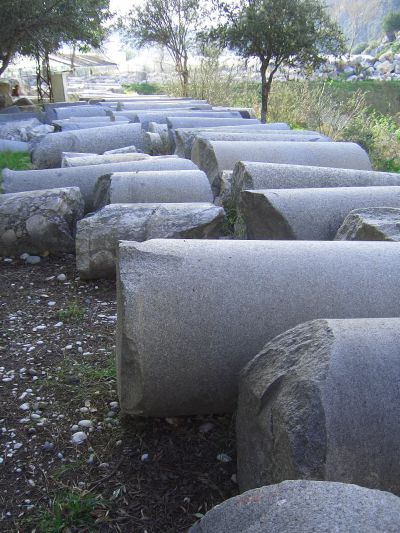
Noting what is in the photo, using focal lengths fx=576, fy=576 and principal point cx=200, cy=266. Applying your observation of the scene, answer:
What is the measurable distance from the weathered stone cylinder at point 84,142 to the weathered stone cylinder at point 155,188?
273 cm

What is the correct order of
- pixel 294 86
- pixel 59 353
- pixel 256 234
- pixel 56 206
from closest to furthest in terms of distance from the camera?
pixel 59 353 → pixel 256 234 → pixel 56 206 → pixel 294 86

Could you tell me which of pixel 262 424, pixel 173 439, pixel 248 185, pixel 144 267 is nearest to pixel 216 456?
pixel 173 439

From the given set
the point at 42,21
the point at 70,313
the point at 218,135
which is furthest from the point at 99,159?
the point at 42,21

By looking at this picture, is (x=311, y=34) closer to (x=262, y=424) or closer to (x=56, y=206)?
(x=56, y=206)

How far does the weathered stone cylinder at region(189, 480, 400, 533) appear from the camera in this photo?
42.5 inches

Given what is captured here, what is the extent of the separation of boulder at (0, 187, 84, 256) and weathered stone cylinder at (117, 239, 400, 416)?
96.2 inches

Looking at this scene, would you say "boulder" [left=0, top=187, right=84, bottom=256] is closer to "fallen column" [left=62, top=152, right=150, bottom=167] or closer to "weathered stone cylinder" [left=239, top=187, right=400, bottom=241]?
"fallen column" [left=62, top=152, right=150, bottom=167]

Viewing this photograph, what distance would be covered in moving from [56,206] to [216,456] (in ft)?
9.58

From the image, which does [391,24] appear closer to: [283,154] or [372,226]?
[283,154]

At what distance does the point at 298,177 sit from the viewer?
4398 mm

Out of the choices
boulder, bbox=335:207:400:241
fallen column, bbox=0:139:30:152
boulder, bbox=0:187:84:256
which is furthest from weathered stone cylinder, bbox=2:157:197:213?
fallen column, bbox=0:139:30:152

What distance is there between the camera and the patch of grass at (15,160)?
24.0ft

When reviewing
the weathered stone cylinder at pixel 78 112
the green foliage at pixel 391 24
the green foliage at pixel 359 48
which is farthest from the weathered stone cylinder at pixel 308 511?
the green foliage at pixel 359 48

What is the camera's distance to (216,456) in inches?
89.9
